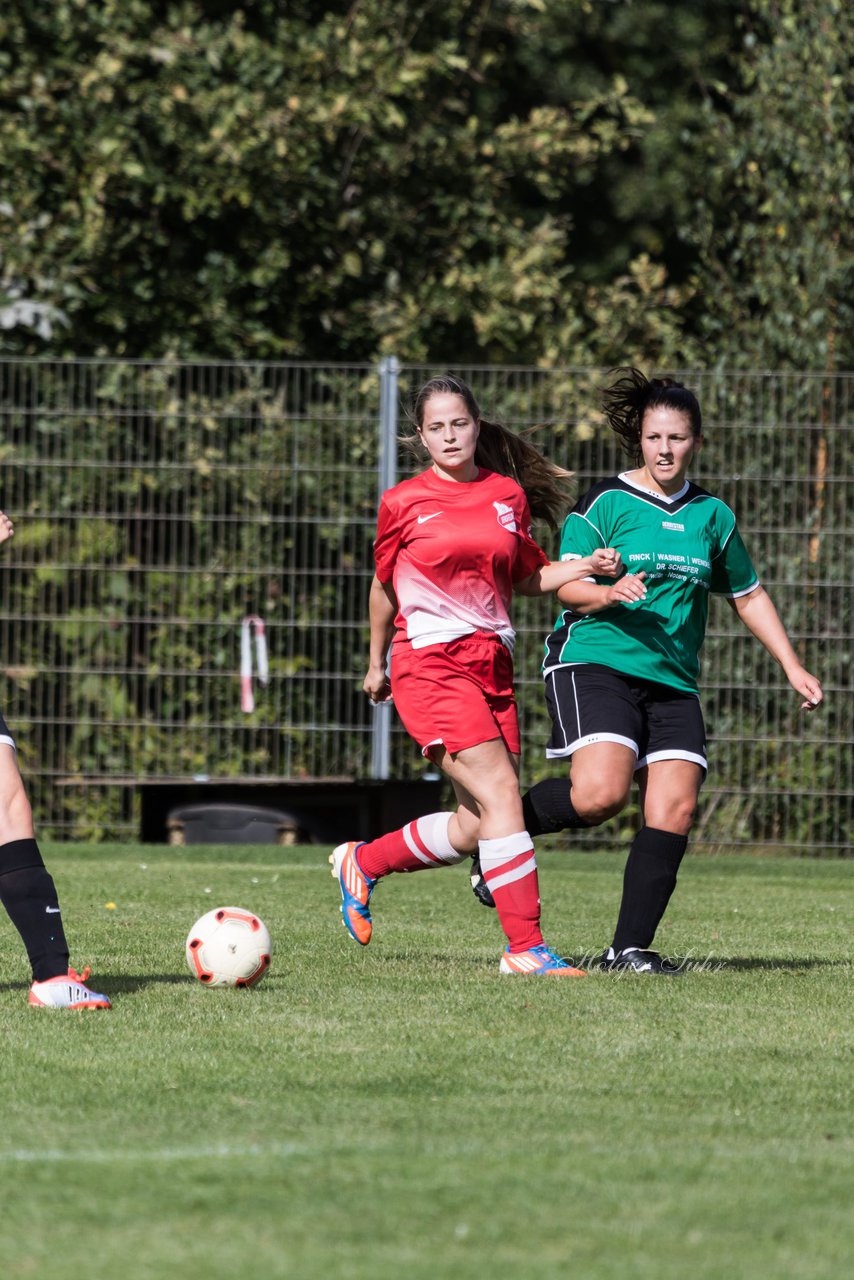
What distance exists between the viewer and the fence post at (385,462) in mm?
11562

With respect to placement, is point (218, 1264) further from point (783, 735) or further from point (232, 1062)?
point (783, 735)

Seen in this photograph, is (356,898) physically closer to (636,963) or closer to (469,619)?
(636,963)

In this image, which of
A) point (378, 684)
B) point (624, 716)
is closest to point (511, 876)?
point (624, 716)

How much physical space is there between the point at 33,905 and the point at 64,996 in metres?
0.27

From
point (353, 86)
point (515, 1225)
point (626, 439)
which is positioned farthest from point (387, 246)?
point (515, 1225)

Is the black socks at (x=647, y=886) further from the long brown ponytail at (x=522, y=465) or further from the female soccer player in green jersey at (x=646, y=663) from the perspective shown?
the long brown ponytail at (x=522, y=465)

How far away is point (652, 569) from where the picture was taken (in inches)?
250

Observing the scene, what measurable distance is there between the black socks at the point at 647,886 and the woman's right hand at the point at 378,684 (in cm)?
102

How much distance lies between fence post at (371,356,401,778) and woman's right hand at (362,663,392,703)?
487 cm

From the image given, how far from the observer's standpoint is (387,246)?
14578mm

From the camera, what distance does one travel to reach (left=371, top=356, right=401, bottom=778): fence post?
11562mm

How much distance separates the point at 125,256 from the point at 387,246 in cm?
204

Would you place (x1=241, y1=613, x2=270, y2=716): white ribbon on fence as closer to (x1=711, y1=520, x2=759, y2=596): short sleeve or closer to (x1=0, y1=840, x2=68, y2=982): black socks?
(x1=711, y1=520, x2=759, y2=596): short sleeve

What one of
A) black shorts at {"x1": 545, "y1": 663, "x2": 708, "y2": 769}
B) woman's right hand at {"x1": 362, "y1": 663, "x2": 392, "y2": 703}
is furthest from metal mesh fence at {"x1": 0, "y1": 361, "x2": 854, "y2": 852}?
black shorts at {"x1": 545, "y1": 663, "x2": 708, "y2": 769}
